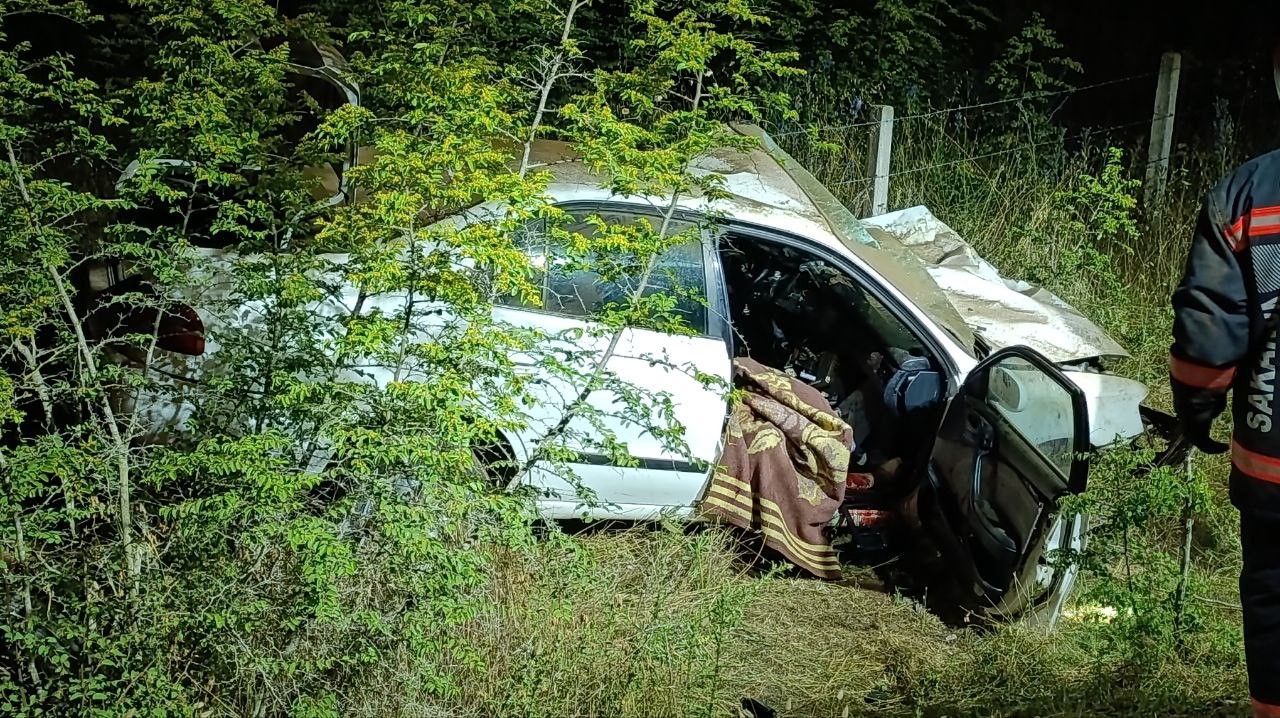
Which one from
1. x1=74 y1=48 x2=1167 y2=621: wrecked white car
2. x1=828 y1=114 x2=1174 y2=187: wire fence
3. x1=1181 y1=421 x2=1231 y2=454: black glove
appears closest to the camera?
x1=1181 y1=421 x2=1231 y2=454: black glove

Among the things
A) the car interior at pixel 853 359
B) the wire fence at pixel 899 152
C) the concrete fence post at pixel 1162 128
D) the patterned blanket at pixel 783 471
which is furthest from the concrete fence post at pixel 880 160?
the patterned blanket at pixel 783 471

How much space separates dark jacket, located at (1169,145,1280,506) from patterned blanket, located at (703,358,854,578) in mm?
2082

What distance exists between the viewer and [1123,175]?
9531mm

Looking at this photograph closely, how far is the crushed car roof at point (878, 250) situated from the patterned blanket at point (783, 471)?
0.68m

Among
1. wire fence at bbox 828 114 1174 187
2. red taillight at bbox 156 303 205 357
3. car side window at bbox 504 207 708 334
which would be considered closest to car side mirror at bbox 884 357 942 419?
car side window at bbox 504 207 708 334

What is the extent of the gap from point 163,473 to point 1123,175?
28.5 feet

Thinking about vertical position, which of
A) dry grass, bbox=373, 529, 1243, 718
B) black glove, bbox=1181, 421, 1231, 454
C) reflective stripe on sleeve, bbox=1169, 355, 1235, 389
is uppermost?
reflective stripe on sleeve, bbox=1169, 355, 1235, 389

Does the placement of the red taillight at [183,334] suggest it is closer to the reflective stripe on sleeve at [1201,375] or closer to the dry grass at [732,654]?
the dry grass at [732,654]

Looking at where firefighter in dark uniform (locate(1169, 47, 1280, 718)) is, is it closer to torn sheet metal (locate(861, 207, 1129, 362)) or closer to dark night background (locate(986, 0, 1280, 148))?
torn sheet metal (locate(861, 207, 1129, 362))

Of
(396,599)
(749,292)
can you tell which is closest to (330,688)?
(396,599)

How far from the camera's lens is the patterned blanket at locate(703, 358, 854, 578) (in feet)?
15.3

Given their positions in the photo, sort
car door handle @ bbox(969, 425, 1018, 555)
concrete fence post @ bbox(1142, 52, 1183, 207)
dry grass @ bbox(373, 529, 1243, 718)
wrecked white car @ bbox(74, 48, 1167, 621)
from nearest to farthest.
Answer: dry grass @ bbox(373, 529, 1243, 718)
wrecked white car @ bbox(74, 48, 1167, 621)
car door handle @ bbox(969, 425, 1018, 555)
concrete fence post @ bbox(1142, 52, 1183, 207)

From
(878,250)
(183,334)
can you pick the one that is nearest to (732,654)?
(878,250)

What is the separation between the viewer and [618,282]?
14.0 feet
